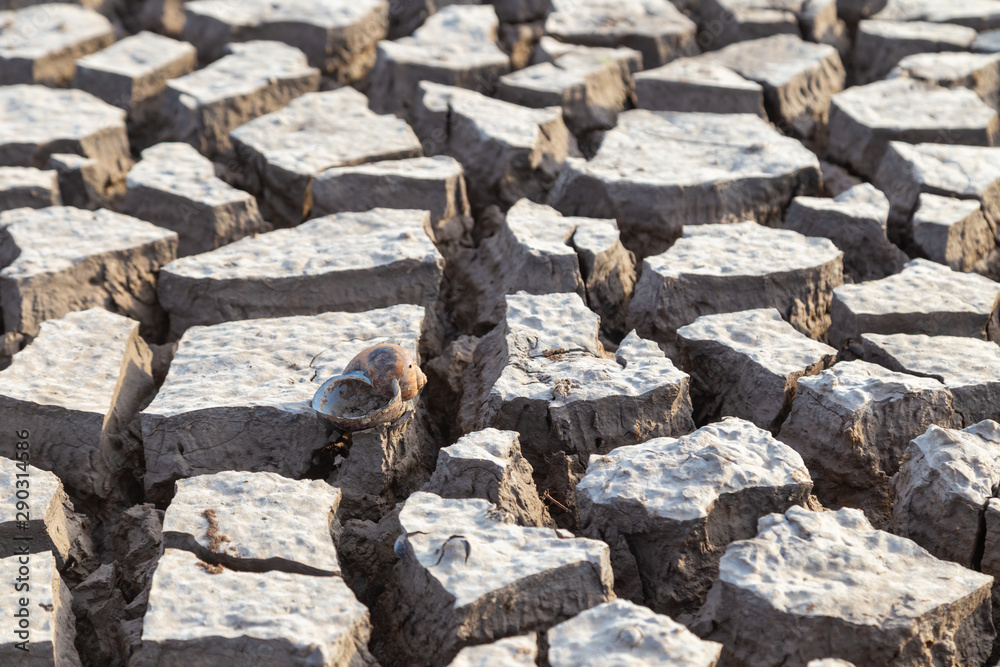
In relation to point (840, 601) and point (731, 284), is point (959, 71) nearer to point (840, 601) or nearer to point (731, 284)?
point (731, 284)

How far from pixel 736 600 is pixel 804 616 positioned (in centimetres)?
12

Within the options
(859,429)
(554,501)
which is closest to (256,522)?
(554,501)

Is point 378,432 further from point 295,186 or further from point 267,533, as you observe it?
point 295,186

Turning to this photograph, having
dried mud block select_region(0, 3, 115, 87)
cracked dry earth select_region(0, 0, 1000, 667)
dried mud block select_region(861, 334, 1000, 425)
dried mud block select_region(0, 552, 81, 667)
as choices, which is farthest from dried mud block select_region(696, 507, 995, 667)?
dried mud block select_region(0, 3, 115, 87)

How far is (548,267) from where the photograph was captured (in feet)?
8.51

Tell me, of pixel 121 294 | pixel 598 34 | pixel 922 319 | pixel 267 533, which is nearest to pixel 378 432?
pixel 267 533

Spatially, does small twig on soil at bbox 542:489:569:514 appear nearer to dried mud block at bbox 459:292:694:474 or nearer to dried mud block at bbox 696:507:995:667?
dried mud block at bbox 459:292:694:474

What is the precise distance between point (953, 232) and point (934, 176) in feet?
1.00

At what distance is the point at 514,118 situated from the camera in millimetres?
3264

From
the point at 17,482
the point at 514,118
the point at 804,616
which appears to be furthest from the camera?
the point at 514,118

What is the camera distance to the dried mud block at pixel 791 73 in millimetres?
3541

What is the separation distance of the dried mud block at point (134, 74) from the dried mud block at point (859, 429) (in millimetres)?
2686

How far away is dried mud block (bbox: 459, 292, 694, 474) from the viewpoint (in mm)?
2105
